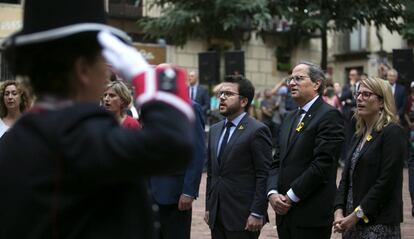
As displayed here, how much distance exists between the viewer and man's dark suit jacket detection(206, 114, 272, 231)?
6.27 meters

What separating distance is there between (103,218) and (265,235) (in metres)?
7.16

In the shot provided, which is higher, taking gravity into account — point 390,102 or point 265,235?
point 390,102

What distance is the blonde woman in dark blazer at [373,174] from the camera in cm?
531

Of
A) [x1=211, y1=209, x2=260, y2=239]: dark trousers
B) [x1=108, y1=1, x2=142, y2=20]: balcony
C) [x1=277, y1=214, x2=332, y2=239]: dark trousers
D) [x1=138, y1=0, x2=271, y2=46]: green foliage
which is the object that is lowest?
[x1=211, y1=209, x2=260, y2=239]: dark trousers

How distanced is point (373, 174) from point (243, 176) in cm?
128

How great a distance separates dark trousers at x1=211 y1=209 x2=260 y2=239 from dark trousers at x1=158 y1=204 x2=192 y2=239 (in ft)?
1.25

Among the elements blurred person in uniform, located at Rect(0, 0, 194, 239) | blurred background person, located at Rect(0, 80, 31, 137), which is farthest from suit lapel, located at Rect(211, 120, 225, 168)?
blurred person in uniform, located at Rect(0, 0, 194, 239)

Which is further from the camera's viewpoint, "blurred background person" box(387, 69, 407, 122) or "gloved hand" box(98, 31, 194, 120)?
"blurred background person" box(387, 69, 407, 122)

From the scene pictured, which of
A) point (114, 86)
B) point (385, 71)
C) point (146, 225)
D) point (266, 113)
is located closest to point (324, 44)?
point (266, 113)

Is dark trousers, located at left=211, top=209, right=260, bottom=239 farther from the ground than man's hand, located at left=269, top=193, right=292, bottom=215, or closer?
closer

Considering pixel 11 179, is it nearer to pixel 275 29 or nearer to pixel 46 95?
pixel 46 95

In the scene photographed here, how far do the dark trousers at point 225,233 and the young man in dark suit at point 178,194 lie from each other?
375mm

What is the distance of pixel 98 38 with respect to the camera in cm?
235

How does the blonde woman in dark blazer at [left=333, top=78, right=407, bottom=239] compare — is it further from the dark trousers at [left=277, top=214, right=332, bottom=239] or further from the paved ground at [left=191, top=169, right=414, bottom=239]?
the paved ground at [left=191, top=169, right=414, bottom=239]
